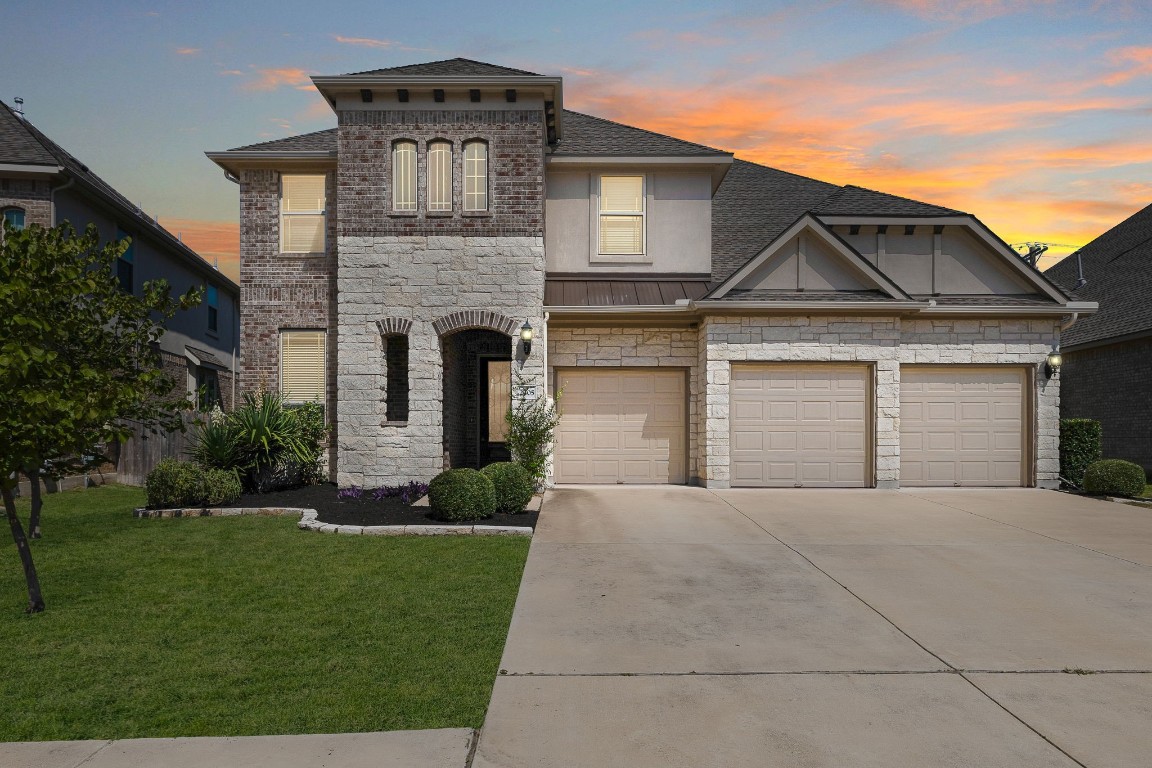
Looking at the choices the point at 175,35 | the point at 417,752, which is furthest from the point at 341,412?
the point at 417,752

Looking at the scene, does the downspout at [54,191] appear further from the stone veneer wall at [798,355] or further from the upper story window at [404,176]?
the stone veneer wall at [798,355]

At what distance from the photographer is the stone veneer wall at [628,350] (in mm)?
15758

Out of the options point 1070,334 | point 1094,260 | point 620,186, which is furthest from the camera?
point 1094,260

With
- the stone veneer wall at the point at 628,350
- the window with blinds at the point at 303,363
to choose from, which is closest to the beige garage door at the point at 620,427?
the stone veneer wall at the point at 628,350

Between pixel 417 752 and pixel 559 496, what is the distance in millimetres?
10265

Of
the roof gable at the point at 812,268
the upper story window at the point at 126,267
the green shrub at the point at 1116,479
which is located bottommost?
the green shrub at the point at 1116,479

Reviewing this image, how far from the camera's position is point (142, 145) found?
16.5 meters

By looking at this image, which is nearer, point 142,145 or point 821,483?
point 821,483

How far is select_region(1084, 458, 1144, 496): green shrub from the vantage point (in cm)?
1445

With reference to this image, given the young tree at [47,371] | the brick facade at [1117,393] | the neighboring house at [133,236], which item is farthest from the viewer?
the brick facade at [1117,393]

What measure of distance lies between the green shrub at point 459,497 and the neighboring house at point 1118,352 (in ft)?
57.9

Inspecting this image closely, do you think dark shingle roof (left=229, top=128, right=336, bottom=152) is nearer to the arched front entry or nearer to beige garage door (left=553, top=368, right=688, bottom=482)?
the arched front entry

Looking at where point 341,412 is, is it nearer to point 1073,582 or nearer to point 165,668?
point 165,668

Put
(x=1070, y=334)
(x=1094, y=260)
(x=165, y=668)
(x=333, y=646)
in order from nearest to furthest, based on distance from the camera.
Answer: (x=165, y=668) → (x=333, y=646) → (x=1070, y=334) → (x=1094, y=260)
